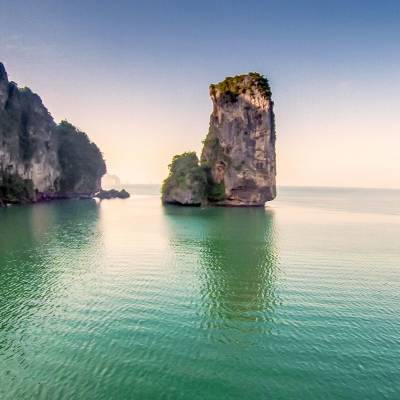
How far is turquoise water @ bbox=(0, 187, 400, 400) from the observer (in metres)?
14.8

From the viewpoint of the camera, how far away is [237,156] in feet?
320

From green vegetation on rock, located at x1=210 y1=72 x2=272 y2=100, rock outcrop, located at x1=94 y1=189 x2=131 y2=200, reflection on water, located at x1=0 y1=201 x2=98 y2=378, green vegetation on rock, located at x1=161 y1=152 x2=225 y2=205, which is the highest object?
green vegetation on rock, located at x1=210 y1=72 x2=272 y2=100

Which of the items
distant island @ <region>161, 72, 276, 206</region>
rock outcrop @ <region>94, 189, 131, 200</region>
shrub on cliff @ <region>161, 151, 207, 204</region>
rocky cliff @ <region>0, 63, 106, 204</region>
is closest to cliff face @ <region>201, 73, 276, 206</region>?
distant island @ <region>161, 72, 276, 206</region>

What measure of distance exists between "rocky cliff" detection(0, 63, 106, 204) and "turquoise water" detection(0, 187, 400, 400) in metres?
57.3

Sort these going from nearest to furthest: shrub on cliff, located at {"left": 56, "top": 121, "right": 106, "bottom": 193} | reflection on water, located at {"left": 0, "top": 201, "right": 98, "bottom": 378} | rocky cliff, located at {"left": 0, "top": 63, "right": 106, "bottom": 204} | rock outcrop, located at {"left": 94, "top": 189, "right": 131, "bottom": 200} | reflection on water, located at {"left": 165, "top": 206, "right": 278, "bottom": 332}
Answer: reflection on water, located at {"left": 0, "top": 201, "right": 98, "bottom": 378}
reflection on water, located at {"left": 165, "top": 206, "right": 278, "bottom": 332}
rocky cliff, located at {"left": 0, "top": 63, "right": 106, "bottom": 204}
shrub on cliff, located at {"left": 56, "top": 121, "right": 106, "bottom": 193}
rock outcrop, located at {"left": 94, "top": 189, "right": 131, "bottom": 200}

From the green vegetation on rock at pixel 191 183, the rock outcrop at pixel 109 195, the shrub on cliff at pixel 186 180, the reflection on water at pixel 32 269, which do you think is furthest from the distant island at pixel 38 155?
the green vegetation on rock at pixel 191 183

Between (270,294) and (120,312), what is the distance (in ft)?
39.5

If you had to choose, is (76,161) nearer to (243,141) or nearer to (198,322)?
(243,141)

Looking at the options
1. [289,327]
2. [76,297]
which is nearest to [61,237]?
[76,297]

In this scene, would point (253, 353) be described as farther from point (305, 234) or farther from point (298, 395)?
point (305, 234)

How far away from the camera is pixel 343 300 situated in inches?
998

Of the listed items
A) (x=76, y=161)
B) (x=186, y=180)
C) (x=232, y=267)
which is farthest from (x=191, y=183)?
(x=232, y=267)

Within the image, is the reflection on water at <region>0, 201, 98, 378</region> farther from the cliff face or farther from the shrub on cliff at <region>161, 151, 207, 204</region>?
the cliff face

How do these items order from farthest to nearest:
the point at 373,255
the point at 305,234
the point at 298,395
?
the point at 305,234 → the point at 373,255 → the point at 298,395
